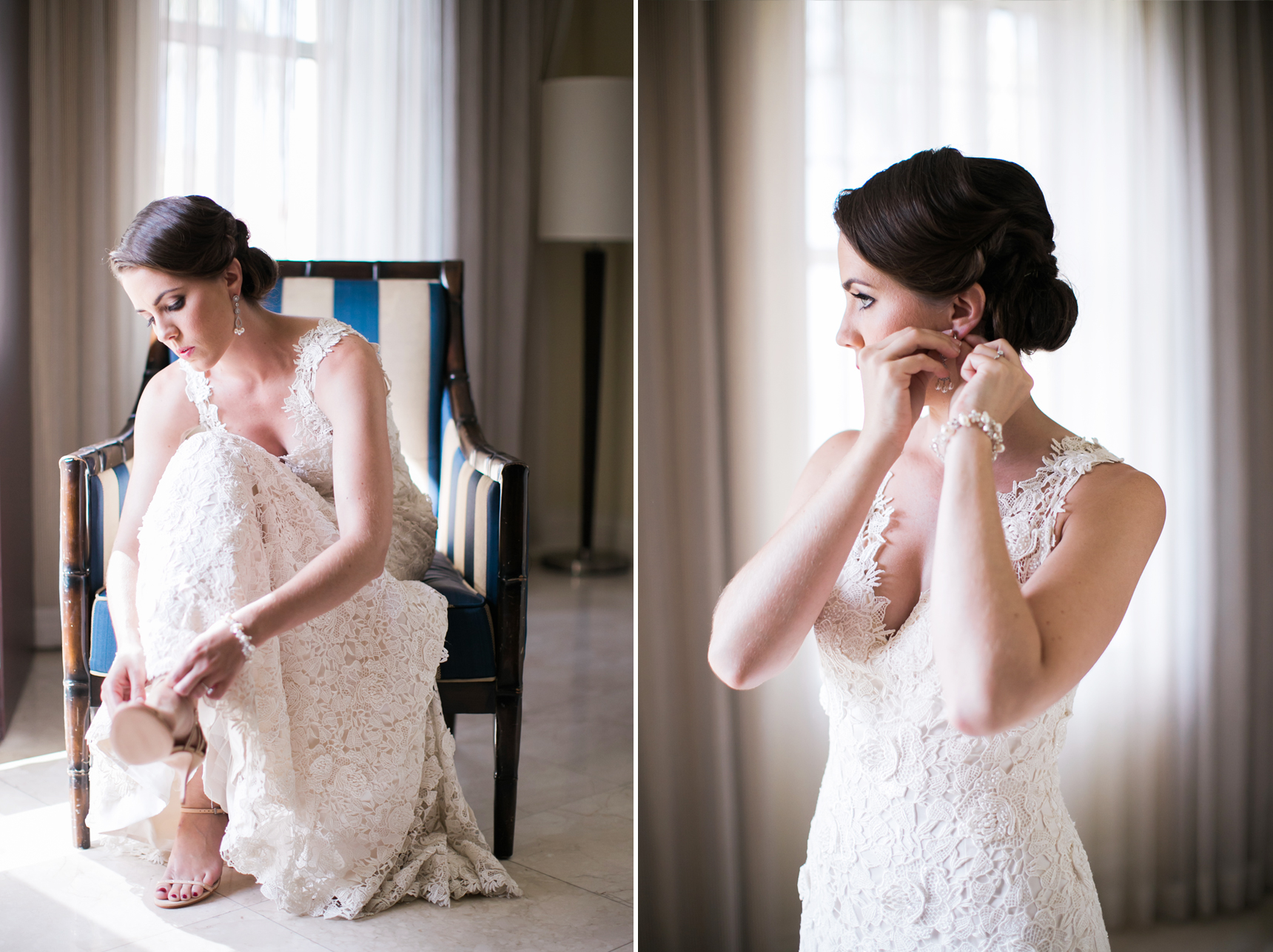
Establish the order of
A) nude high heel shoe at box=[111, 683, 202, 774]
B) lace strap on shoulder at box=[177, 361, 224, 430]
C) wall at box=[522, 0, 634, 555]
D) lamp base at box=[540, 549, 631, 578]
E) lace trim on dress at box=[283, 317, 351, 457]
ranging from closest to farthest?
nude high heel shoe at box=[111, 683, 202, 774], lace strap on shoulder at box=[177, 361, 224, 430], lace trim on dress at box=[283, 317, 351, 457], lamp base at box=[540, 549, 631, 578], wall at box=[522, 0, 634, 555]

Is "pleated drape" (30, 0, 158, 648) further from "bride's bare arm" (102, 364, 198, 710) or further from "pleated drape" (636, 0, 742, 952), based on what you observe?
"pleated drape" (636, 0, 742, 952)

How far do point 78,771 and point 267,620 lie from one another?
10.0 inches

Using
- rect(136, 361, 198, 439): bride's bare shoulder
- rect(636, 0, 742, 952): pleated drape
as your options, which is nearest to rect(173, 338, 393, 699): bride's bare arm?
rect(136, 361, 198, 439): bride's bare shoulder

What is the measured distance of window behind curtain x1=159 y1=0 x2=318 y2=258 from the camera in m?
1.08

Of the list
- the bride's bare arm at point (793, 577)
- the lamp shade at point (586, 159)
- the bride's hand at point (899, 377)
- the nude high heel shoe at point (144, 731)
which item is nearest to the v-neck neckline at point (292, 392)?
the nude high heel shoe at point (144, 731)

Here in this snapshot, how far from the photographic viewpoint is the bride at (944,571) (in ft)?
2.74

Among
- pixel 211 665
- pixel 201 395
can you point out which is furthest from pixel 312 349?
pixel 211 665

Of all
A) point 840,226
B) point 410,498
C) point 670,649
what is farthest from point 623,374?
point 840,226

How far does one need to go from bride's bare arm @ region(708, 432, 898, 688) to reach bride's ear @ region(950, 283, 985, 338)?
14 centimetres

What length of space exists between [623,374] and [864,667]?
11.5 feet

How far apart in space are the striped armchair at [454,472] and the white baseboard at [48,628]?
0.42 meters

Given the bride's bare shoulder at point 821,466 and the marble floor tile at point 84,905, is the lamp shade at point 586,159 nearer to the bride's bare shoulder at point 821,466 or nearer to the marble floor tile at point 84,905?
the bride's bare shoulder at point 821,466

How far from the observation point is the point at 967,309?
898mm

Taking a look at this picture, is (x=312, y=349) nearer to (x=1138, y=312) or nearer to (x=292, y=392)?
(x=292, y=392)
